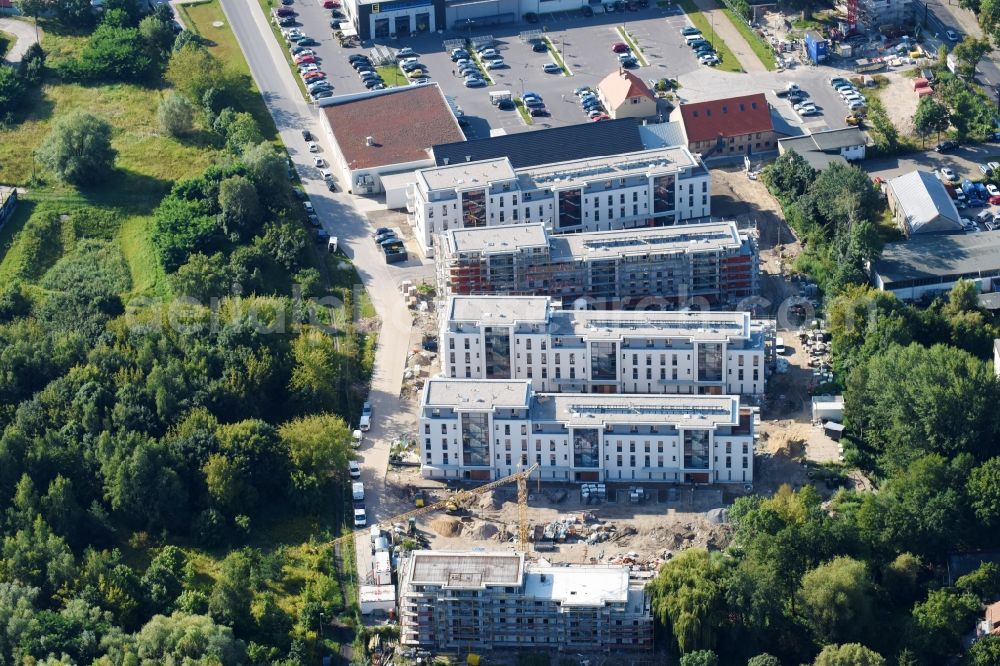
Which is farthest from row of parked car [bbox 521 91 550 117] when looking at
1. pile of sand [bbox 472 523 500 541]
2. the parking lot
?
pile of sand [bbox 472 523 500 541]

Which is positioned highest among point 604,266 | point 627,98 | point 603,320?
point 627,98

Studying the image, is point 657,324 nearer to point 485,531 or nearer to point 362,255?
point 485,531

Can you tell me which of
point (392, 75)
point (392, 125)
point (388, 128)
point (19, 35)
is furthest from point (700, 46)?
point (19, 35)

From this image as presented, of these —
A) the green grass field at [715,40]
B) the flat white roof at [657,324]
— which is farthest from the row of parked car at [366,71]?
the flat white roof at [657,324]

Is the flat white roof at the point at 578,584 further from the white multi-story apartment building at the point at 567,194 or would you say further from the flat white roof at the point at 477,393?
the white multi-story apartment building at the point at 567,194

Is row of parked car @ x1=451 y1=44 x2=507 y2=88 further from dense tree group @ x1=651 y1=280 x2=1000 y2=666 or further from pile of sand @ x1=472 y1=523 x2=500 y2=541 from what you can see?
pile of sand @ x1=472 y1=523 x2=500 y2=541

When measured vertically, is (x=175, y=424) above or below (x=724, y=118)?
below

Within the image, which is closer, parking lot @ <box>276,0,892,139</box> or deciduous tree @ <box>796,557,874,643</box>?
deciduous tree @ <box>796,557,874,643</box>
